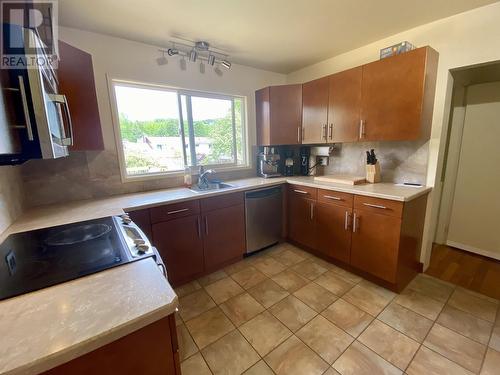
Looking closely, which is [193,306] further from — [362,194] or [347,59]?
[347,59]

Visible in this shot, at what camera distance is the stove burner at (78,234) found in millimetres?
1152

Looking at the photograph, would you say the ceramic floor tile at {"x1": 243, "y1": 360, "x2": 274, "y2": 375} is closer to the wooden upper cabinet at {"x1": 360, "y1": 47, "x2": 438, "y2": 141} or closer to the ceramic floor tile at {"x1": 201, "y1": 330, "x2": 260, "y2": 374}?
the ceramic floor tile at {"x1": 201, "y1": 330, "x2": 260, "y2": 374}

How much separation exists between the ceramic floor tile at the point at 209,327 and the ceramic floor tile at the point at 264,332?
138 millimetres

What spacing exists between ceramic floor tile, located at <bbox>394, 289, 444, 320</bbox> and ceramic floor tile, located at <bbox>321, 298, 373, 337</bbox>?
1.30ft

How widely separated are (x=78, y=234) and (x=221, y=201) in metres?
1.23

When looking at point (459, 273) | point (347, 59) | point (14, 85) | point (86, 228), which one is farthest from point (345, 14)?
point (459, 273)

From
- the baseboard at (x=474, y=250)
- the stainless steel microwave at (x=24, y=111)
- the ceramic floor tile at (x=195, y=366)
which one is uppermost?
the stainless steel microwave at (x=24, y=111)

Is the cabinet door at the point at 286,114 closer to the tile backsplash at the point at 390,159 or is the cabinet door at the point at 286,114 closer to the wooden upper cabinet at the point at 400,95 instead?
the tile backsplash at the point at 390,159

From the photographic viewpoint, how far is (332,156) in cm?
291

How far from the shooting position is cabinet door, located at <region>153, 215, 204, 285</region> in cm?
194

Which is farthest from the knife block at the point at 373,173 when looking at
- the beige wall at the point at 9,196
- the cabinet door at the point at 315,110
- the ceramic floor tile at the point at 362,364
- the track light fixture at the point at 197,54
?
the beige wall at the point at 9,196

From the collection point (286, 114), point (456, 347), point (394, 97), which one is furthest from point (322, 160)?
point (456, 347)

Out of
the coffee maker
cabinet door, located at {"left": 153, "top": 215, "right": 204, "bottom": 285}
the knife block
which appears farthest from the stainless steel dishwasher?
the knife block

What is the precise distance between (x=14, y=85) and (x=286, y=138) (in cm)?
248
